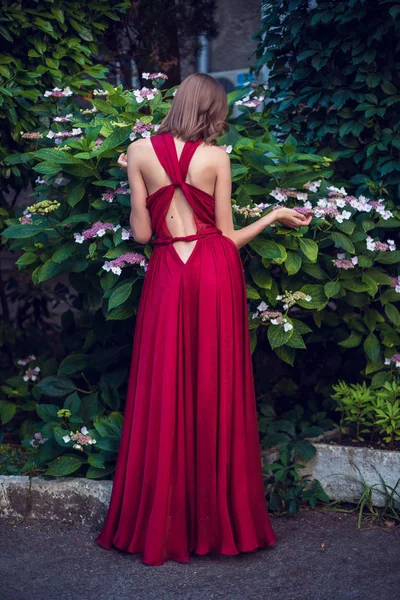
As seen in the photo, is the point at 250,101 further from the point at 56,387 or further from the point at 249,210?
the point at 56,387

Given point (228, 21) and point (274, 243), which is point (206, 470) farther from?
point (228, 21)

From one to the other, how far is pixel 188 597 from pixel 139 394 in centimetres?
85

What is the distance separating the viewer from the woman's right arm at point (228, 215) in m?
3.51

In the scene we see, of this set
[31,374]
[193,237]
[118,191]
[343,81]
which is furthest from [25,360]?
[343,81]

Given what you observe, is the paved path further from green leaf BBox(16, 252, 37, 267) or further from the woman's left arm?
the woman's left arm

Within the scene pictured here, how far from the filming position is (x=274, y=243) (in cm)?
402

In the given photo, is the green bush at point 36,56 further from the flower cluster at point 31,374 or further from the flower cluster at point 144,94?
the flower cluster at point 31,374

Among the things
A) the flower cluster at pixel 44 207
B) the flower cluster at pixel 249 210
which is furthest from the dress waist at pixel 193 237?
the flower cluster at pixel 44 207

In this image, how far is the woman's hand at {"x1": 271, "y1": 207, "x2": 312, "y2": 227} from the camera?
12.3 ft

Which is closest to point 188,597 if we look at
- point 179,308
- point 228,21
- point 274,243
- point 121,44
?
point 179,308

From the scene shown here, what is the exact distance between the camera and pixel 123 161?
3.75m

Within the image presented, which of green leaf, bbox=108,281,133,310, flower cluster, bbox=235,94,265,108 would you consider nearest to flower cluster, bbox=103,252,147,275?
green leaf, bbox=108,281,133,310

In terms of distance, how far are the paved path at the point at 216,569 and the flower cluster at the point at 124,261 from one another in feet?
4.03

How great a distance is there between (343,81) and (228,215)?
5.15 ft
